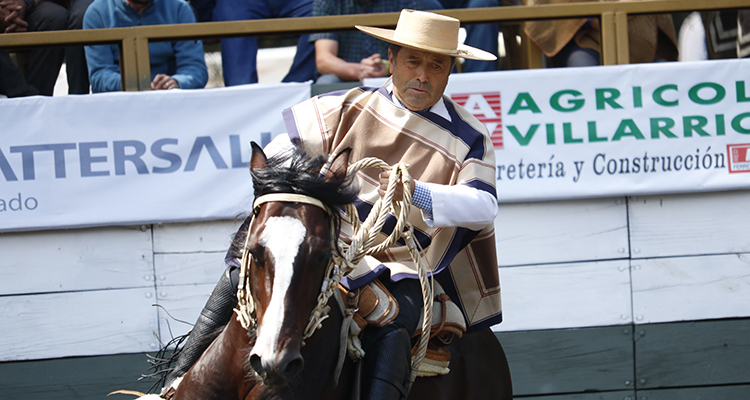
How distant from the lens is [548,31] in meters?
4.81

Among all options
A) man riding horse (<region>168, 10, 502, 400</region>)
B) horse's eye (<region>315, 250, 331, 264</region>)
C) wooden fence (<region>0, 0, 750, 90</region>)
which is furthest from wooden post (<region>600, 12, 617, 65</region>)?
horse's eye (<region>315, 250, 331, 264</region>)

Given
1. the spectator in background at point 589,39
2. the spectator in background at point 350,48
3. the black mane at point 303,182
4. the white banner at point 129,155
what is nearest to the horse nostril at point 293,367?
the black mane at point 303,182

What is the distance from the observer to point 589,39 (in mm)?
4809

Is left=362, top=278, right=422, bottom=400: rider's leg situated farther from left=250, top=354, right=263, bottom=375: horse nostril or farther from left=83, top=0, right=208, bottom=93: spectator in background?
left=83, top=0, right=208, bottom=93: spectator in background

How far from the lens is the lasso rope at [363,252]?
2.12 meters

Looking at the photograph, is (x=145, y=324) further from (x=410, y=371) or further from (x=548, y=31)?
(x=548, y=31)

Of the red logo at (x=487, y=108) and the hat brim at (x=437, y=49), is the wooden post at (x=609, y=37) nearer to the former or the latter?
the red logo at (x=487, y=108)

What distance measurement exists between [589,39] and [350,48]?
1590 millimetres

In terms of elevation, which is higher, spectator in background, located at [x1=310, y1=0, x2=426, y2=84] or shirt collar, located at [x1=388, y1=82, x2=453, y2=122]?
spectator in background, located at [x1=310, y1=0, x2=426, y2=84]

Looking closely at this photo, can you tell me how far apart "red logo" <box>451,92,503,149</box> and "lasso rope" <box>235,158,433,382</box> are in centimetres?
190

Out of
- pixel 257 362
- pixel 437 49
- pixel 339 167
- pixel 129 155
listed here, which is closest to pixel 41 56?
pixel 129 155

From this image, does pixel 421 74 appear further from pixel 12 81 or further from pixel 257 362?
pixel 12 81

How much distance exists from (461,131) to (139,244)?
93.0 inches

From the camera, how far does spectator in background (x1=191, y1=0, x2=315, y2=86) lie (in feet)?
15.7
